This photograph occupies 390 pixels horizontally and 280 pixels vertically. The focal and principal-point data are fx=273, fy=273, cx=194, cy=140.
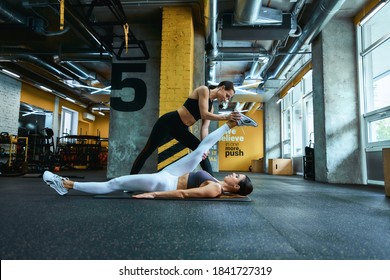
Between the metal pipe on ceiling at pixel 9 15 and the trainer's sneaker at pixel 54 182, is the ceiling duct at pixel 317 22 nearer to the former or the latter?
the trainer's sneaker at pixel 54 182

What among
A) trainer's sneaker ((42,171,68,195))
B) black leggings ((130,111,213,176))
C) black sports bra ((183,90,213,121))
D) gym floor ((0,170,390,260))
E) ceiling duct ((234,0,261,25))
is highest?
ceiling duct ((234,0,261,25))

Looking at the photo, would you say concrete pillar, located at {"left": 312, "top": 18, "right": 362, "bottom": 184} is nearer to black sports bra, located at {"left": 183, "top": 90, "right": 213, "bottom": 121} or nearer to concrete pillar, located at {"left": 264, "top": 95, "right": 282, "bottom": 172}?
black sports bra, located at {"left": 183, "top": 90, "right": 213, "bottom": 121}

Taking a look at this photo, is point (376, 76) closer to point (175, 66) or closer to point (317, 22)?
point (317, 22)

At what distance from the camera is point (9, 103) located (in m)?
9.39

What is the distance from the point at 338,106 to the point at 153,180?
454 centimetres

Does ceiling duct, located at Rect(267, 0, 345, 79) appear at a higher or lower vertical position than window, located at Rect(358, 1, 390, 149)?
higher

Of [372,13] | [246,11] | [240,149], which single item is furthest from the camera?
[240,149]

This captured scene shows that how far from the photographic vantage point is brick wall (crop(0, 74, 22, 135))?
Result: 29.7 ft

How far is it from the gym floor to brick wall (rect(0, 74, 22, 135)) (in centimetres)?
851

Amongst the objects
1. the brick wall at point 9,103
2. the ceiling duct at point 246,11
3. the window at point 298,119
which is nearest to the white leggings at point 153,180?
the ceiling duct at point 246,11

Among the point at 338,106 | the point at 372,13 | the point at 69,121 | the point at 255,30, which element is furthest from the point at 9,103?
the point at 372,13

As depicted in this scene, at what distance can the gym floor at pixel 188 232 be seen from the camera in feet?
3.49

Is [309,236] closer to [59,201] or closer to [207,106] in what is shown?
[207,106]

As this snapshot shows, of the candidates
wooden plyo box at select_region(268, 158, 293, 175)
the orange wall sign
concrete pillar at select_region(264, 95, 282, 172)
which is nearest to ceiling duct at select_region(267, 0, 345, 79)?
wooden plyo box at select_region(268, 158, 293, 175)
